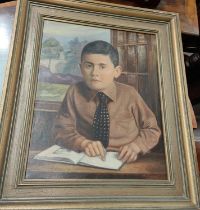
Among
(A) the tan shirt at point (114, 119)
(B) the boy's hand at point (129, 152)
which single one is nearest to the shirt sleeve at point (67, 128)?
(A) the tan shirt at point (114, 119)

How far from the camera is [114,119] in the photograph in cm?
66

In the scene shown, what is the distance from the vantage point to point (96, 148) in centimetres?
61

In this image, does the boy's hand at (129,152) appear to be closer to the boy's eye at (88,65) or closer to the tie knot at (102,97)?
the tie knot at (102,97)

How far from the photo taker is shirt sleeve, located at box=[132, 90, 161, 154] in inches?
25.6

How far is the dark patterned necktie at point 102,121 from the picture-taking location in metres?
0.63

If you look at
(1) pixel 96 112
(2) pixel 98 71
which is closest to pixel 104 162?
(1) pixel 96 112

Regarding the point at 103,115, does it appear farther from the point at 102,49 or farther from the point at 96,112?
the point at 102,49

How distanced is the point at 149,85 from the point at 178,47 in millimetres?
171

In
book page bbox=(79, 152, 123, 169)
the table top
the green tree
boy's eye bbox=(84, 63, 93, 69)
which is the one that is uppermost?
the green tree

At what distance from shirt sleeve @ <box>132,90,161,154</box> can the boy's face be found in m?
0.09

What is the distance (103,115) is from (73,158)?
14 centimetres

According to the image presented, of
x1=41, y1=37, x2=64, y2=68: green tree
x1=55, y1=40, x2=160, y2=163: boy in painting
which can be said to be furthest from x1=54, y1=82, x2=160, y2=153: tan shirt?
x1=41, y1=37, x2=64, y2=68: green tree

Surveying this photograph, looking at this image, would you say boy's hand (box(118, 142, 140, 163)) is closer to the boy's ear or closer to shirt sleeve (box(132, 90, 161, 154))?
shirt sleeve (box(132, 90, 161, 154))

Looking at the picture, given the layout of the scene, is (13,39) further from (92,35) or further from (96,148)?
(96,148)
